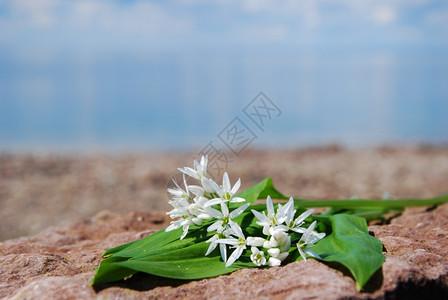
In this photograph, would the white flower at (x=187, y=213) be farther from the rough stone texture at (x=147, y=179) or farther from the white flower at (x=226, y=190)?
the rough stone texture at (x=147, y=179)

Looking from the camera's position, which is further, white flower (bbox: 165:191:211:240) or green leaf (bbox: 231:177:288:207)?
green leaf (bbox: 231:177:288:207)

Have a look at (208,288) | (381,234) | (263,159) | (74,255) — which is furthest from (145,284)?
(263,159)

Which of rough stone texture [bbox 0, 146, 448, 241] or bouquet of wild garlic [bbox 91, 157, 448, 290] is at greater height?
bouquet of wild garlic [bbox 91, 157, 448, 290]

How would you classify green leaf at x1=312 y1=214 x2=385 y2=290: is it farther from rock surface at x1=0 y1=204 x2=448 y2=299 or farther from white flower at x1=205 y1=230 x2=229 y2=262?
white flower at x1=205 y1=230 x2=229 y2=262

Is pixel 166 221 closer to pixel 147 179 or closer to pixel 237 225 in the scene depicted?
pixel 237 225

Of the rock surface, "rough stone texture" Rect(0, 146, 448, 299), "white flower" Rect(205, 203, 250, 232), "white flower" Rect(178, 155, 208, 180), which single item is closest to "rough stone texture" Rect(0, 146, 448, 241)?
"rough stone texture" Rect(0, 146, 448, 299)

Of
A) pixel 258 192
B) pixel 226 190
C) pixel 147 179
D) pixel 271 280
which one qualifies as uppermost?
pixel 226 190

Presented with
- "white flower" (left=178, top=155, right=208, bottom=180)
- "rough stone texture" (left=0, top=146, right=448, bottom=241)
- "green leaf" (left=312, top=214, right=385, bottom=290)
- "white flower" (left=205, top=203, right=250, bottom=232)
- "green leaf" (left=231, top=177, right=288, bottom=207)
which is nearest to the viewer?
"green leaf" (left=312, top=214, right=385, bottom=290)

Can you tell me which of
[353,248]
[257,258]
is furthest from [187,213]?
[353,248]

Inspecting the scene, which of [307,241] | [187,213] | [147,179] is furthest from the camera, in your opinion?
[147,179]

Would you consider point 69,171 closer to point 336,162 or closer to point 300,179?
point 300,179
